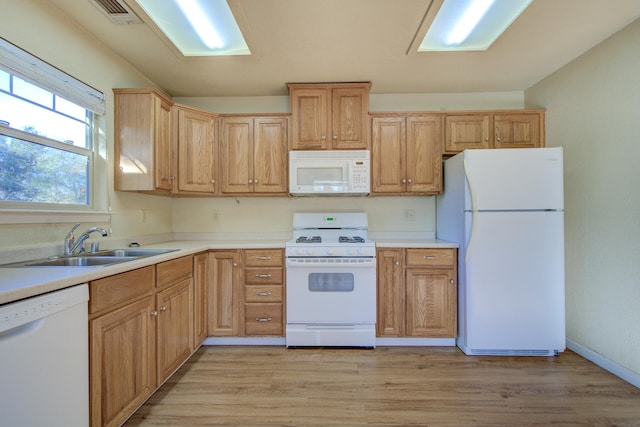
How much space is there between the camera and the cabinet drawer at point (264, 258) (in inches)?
102

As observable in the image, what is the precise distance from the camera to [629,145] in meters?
2.02

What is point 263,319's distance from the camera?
258cm

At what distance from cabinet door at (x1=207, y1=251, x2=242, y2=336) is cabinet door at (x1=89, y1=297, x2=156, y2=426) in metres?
0.81

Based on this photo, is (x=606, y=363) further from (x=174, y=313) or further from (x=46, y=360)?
(x=46, y=360)

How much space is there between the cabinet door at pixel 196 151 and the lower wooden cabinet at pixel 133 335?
2.92 ft

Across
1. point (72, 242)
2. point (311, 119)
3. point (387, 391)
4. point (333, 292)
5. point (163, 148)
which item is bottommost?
point (387, 391)

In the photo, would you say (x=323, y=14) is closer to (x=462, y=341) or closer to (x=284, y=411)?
(x=284, y=411)

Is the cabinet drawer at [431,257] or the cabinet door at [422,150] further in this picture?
the cabinet door at [422,150]

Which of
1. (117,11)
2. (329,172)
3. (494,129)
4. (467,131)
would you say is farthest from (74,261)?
(494,129)

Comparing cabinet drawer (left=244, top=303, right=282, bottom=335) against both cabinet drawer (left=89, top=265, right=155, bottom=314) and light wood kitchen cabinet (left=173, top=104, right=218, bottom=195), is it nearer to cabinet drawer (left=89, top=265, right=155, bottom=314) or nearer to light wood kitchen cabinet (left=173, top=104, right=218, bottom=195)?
cabinet drawer (left=89, top=265, right=155, bottom=314)

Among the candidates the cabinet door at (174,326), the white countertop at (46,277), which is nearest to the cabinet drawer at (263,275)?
the cabinet door at (174,326)

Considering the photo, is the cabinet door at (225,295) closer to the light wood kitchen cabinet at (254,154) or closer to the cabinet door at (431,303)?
the light wood kitchen cabinet at (254,154)

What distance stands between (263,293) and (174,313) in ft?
2.52

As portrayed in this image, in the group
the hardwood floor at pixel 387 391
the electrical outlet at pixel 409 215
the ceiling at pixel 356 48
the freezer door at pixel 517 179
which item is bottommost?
the hardwood floor at pixel 387 391
